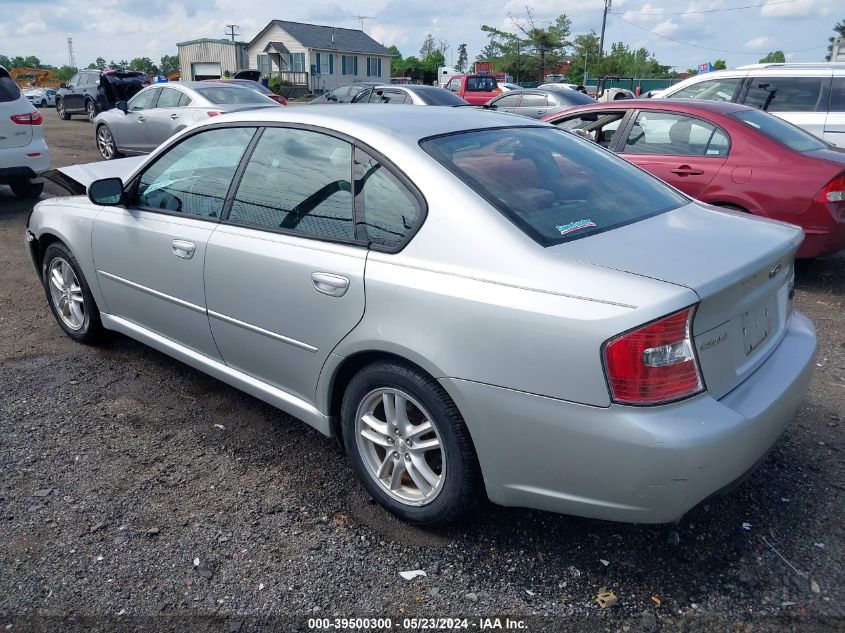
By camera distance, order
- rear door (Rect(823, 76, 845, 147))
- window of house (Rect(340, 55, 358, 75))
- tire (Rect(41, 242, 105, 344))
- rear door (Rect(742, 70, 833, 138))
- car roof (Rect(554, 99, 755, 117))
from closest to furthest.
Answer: tire (Rect(41, 242, 105, 344)) < car roof (Rect(554, 99, 755, 117)) < rear door (Rect(823, 76, 845, 147)) < rear door (Rect(742, 70, 833, 138)) < window of house (Rect(340, 55, 358, 75))

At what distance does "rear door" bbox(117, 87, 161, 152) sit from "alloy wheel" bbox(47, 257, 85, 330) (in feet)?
28.0

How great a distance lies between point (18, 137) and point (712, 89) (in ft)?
28.9

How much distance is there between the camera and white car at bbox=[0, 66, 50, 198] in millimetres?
8867

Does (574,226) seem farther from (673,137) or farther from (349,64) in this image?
(349,64)

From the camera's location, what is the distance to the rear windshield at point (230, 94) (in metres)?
11.7

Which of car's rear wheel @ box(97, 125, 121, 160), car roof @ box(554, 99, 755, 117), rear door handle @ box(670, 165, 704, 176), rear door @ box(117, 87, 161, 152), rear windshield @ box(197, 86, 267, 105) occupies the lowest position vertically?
car's rear wheel @ box(97, 125, 121, 160)

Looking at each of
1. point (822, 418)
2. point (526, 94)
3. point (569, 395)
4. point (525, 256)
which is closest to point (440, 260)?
point (525, 256)

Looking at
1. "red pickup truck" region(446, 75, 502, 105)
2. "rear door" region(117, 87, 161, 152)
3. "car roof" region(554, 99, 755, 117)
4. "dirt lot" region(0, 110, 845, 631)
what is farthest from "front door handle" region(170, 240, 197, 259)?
"red pickup truck" region(446, 75, 502, 105)

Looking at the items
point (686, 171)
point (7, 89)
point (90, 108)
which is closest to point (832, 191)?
point (686, 171)

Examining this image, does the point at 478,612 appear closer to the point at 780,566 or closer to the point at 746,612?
the point at 746,612

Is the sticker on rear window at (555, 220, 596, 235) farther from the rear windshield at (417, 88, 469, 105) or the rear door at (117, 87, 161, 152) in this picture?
the rear door at (117, 87, 161, 152)

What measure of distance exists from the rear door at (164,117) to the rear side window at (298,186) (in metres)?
9.16

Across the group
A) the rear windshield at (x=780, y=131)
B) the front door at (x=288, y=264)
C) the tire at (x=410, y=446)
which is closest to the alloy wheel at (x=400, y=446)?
the tire at (x=410, y=446)

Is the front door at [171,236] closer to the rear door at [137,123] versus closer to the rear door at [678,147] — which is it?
the rear door at [678,147]
